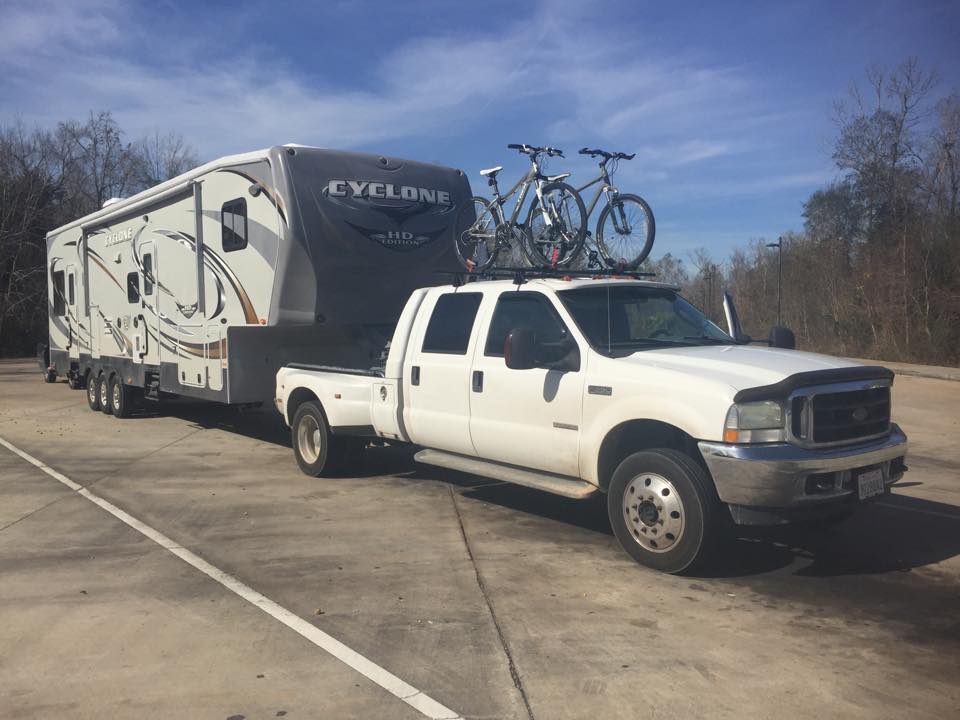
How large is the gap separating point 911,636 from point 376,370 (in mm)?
5264

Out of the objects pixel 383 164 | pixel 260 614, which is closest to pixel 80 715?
pixel 260 614

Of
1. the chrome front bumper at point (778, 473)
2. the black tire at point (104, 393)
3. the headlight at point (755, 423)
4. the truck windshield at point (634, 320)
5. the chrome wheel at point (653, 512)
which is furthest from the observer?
the black tire at point (104, 393)

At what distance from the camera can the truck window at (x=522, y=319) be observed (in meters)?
6.64

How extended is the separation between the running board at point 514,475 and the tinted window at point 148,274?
690 cm

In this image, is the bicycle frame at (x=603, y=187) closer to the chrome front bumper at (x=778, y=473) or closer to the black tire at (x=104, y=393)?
the chrome front bumper at (x=778, y=473)

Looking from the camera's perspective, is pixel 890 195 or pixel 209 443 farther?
pixel 890 195

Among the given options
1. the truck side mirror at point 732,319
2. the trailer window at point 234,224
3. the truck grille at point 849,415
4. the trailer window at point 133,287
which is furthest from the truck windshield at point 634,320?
the trailer window at point 133,287

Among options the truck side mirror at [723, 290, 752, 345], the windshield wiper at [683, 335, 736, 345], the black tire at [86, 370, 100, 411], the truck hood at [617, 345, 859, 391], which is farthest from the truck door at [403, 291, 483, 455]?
the black tire at [86, 370, 100, 411]

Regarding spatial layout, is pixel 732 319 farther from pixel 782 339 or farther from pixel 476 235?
pixel 476 235

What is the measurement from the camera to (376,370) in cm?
834

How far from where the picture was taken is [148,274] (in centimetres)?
1266

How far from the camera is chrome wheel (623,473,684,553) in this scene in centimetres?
551

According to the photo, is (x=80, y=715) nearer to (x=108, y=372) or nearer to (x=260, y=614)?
(x=260, y=614)

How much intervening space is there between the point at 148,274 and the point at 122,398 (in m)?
3.03
